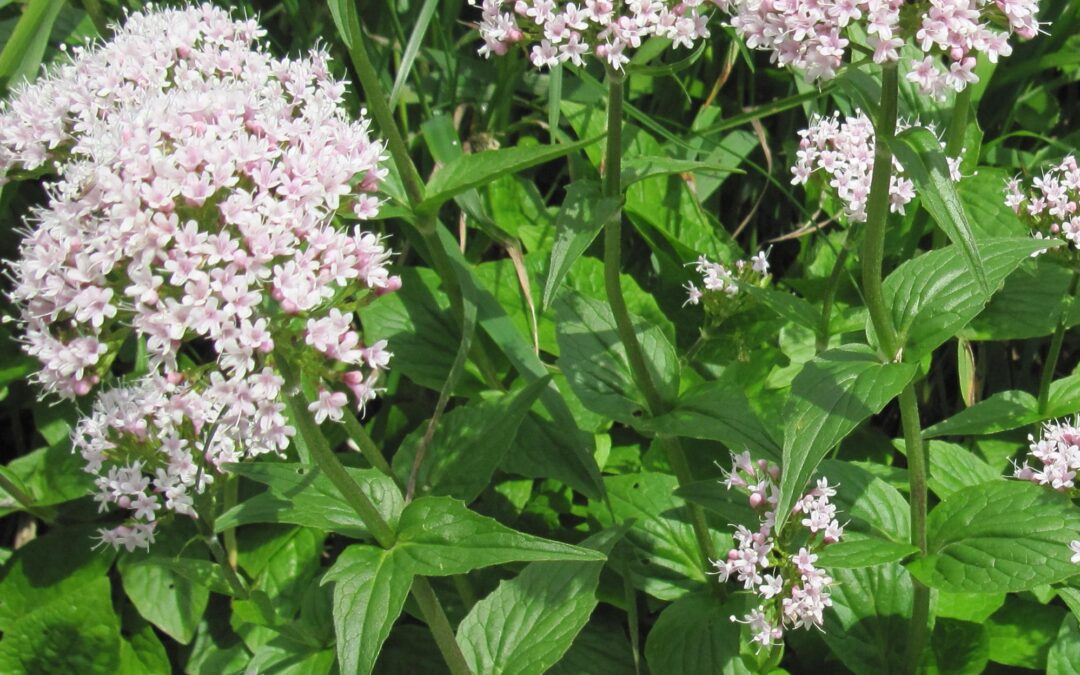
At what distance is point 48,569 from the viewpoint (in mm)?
4027

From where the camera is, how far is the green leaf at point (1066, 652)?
321cm

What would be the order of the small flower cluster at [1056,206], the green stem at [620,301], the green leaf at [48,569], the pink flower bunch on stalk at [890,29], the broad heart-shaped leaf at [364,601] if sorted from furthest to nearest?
the green leaf at [48,569], the small flower cluster at [1056,206], the green stem at [620,301], the broad heart-shaped leaf at [364,601], the pink flower bunch on stalk at [890,29]

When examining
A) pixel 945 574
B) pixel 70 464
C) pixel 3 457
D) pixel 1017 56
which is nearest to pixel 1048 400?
pixel 945 574

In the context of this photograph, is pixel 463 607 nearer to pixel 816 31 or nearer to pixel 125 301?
pixel 125 301

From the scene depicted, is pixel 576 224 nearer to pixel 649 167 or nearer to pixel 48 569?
pixel 649 167

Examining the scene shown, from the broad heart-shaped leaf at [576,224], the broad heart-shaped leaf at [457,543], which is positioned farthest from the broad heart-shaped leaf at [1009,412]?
the broad heart-shaped leaf at [457,543]

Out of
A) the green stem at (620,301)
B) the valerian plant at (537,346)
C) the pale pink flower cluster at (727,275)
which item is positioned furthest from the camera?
the pale pink flower cluster at (727,275)

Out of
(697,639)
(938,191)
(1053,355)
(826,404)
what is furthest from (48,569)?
(1053,355)

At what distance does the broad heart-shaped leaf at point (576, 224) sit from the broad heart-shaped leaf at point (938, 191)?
2.60 feet

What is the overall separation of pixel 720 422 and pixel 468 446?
30.3 inches

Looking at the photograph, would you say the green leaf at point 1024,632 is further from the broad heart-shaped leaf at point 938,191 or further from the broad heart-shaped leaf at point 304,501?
the broad heart-shaped leaf at point 304,501

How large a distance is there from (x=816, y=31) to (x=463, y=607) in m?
2.44

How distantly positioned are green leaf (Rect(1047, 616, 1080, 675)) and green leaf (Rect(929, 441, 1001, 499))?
519mm

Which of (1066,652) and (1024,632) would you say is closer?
(1066,652)
